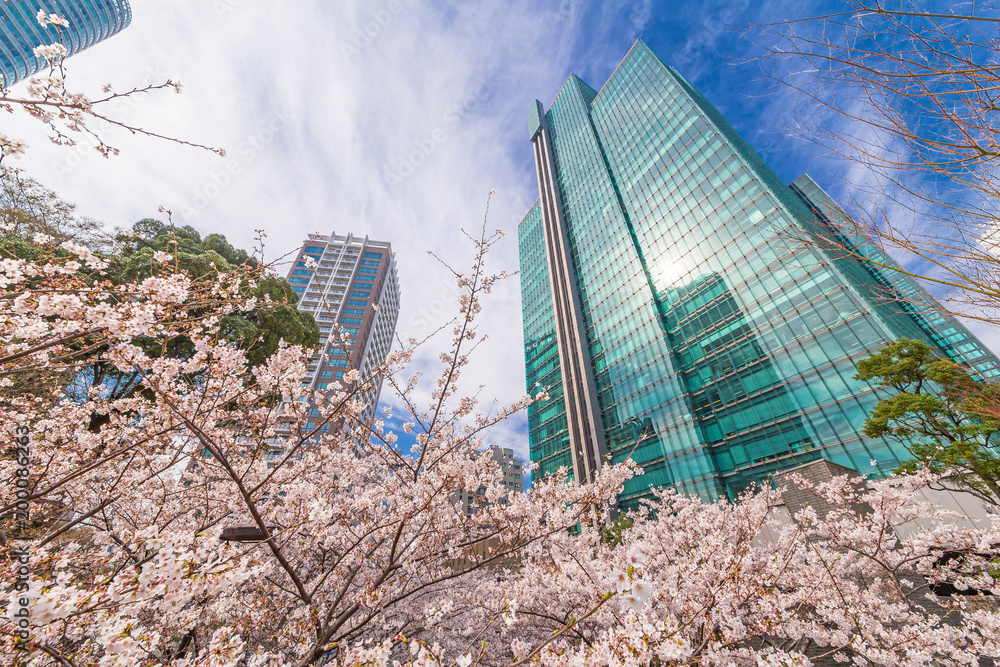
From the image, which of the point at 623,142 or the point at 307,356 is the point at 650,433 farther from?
the point at 623,142

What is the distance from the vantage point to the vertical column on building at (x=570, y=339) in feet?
112

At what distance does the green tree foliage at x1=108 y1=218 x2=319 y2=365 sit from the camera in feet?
43.2

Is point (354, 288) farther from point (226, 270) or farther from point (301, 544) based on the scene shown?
point (301, 544)

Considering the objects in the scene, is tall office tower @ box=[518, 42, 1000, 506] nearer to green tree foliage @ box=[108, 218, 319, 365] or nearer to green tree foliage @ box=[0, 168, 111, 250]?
green tree foliage @ box=[108, 218, 319, 365]

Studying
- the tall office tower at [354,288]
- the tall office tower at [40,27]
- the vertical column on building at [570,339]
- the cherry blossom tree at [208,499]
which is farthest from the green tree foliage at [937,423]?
the tall office tower at [40,27]

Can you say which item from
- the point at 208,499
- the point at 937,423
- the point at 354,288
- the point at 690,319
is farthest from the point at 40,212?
the point at 354,288

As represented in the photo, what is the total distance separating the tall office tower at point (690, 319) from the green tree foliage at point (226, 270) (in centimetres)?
1561

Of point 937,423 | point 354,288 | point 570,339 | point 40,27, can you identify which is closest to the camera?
point 937,423

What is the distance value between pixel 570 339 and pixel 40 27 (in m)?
75.7

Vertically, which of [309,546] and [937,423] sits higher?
[937,423]

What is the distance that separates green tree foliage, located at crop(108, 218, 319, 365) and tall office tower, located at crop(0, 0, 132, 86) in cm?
4858

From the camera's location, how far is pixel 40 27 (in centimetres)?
4222

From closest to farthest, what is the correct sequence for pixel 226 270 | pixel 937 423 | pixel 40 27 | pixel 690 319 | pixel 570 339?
pixel 937 423 → pixel 226 270 → pixel 690 319 → pixel 40 27 → pixel 570 339

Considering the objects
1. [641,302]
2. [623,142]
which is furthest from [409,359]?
[623,142]
